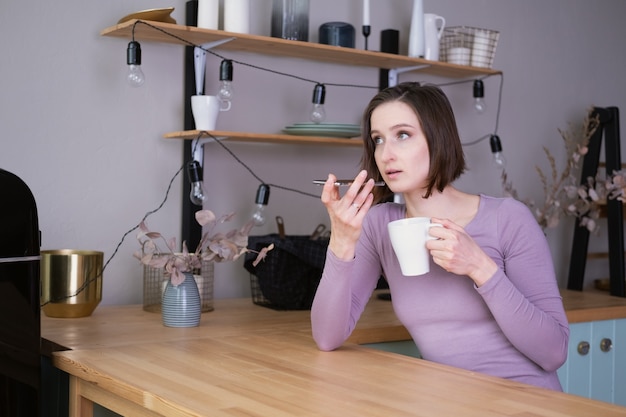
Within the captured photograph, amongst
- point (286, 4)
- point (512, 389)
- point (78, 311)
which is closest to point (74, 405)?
point (78, 311)

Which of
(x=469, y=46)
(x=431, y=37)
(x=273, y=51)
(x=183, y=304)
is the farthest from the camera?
(x=469, y=46)

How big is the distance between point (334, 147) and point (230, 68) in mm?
681

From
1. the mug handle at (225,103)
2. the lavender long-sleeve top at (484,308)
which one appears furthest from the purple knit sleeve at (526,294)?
the mug handle at (225,103)

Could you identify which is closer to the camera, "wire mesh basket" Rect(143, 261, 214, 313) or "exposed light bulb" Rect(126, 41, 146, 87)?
"exposed light bulb" Rect(126, 41, 146, 87)

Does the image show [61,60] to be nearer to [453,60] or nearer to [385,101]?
[385,101]

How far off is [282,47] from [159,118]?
1.45ft

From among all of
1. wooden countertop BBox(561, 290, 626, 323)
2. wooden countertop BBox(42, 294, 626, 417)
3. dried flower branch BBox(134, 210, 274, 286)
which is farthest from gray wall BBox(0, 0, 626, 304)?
wooden countertop BBox(561, 290, 626, 323)

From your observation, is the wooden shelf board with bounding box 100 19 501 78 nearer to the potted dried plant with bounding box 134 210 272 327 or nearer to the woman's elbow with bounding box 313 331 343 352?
the potted dried plant with bounding box 134 210 272 327

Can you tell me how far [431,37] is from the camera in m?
3.06

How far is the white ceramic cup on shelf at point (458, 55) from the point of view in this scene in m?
3.12

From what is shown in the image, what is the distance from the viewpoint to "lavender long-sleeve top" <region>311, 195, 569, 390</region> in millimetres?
1805

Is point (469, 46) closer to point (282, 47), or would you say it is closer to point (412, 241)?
point (282, 47)

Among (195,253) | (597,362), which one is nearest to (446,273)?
(195,253)

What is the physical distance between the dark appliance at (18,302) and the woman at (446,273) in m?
0.58
